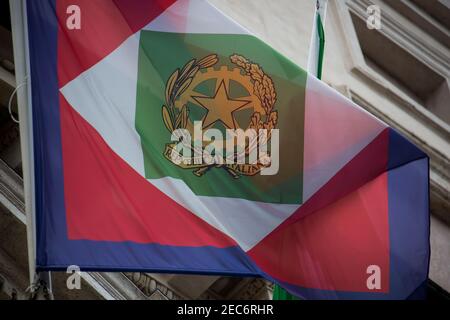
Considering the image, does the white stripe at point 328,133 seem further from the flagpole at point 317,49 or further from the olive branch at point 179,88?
the olive branch at point 179,88

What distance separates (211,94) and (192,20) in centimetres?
59

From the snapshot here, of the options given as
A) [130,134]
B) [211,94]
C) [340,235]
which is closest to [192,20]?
[211,94]

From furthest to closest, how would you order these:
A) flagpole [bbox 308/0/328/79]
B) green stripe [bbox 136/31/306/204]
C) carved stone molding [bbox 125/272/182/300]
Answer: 1. flagpole [bbox 308/0/328/79]
2. carved stone molding [bbox 125/272/182/300]
3. green stripe [bbox 136/31/306/204]

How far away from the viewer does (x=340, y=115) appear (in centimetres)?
794

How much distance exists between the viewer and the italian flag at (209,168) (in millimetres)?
6828

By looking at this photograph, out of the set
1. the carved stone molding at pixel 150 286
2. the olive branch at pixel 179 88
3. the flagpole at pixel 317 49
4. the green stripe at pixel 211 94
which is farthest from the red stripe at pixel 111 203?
the flagpole at pixel 317 49

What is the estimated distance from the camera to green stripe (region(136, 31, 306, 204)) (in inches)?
285

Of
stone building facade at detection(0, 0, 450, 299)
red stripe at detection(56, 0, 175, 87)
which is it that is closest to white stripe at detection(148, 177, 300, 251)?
red stripe at detection(56, 0, 175, 87)

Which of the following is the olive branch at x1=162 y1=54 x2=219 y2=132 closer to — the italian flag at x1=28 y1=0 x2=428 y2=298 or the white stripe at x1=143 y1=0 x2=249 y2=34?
the italian flag at x1=28 y1=0 x2=428 y2=298

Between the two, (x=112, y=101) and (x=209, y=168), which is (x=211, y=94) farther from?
(x=112, y=101)

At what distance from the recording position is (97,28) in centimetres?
754

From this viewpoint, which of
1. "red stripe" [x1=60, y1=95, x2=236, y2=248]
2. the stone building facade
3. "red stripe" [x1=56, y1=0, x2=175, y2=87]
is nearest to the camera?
"red stripe" [x1=60, y1=95, x2=236, y2=248]

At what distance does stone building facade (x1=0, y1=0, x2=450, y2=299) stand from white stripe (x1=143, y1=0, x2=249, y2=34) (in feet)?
5.39
